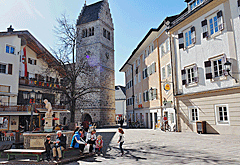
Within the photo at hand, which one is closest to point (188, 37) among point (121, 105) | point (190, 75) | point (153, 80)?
point (190, 75)

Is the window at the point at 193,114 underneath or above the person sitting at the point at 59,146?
above

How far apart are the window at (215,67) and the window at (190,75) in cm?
126

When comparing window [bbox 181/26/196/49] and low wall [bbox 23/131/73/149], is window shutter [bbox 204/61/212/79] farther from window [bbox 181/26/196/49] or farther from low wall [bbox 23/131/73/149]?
low wall [bbox 23/131/73/149]

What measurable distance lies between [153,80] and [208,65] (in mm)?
10885

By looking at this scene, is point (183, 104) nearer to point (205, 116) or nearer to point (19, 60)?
point (205, 116)

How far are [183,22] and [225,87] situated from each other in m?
7.75

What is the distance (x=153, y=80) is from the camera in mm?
27266

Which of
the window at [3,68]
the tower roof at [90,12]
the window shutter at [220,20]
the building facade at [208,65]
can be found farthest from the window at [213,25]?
the tower roof at [90,12]

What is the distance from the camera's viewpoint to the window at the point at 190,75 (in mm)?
18047

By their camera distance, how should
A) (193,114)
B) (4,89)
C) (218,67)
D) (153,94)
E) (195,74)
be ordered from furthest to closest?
(153,94) < (4,89) < (193,114) < (195,74) < (218,67)

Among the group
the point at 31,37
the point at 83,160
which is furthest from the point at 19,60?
the point at 83,160

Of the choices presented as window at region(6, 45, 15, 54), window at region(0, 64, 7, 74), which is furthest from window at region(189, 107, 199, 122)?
window at region(6, 45, 15, 54)

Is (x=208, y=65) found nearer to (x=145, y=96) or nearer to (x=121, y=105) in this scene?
(x=145, y=96)

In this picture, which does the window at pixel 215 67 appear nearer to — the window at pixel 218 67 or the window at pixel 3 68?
the window at pixel 218 67
